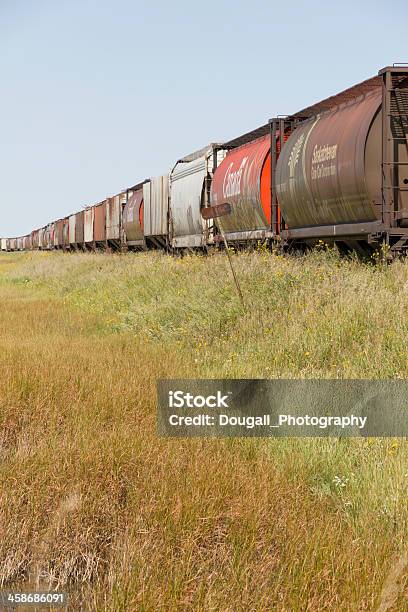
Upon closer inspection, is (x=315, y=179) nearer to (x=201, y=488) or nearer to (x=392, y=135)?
(x=392, y=135)

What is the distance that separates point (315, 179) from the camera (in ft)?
45.9

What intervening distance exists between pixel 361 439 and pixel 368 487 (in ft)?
3.14

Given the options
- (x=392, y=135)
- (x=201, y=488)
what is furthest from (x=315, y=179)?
(x=201, y=488)

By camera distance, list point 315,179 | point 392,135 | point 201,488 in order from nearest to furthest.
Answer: point 201,488, point 392,135, point 315,179

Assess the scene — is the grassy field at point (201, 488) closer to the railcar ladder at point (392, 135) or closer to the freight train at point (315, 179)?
the freight train at point (315, 179)

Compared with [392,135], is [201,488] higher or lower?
lower

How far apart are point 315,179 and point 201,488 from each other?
10.6 meters

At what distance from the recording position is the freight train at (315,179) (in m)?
12.0

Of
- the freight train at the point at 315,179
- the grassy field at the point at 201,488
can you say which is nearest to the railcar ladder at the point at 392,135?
the freight train at the point at 315,179

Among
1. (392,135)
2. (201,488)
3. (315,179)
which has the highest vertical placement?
(392,135)

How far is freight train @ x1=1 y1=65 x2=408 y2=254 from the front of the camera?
39.3 feet

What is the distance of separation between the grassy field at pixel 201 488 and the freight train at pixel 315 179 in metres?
2.05

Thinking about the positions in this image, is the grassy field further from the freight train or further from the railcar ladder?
the railcar ladder

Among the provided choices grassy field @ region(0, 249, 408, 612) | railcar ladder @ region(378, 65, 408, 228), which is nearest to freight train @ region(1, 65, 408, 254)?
railcar ladder @ region(378, 65, 408, 228)
